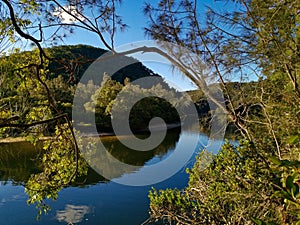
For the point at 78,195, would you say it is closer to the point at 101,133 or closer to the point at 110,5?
the point at 110,5

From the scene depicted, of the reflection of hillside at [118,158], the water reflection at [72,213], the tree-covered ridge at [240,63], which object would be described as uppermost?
the tree-covered ridge at [240,63]

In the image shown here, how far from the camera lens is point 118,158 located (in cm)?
1325

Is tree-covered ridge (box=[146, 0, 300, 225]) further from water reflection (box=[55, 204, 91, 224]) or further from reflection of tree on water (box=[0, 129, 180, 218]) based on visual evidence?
water reflection (box=[55, 204, 91, 224])

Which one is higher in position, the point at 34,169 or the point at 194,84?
the point at 194,84

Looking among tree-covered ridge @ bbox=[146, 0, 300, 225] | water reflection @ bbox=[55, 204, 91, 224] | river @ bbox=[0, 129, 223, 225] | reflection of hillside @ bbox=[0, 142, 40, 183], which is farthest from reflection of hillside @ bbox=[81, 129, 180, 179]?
tree-covered ridge @ bbox=[146, 0, 300, 225]

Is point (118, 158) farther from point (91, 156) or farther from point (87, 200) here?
point (87, 200)

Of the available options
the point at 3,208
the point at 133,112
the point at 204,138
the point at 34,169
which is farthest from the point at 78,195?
the point at 133,112

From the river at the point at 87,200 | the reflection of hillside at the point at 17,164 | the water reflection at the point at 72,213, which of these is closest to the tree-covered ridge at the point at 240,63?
the river at the point at 87,200

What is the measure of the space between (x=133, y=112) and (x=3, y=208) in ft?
40.8

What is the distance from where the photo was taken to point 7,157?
1248cm

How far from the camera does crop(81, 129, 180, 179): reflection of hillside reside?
10783 mm

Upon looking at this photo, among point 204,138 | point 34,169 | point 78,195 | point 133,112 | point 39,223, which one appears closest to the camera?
point 204,138

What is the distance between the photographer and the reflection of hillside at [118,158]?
10.8 m

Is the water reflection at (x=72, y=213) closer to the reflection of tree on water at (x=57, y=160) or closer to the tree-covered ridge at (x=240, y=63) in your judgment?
the reflection of tree on water at (x=57, y=160)
